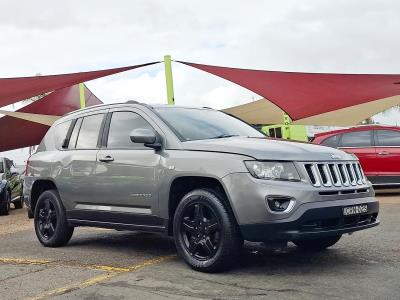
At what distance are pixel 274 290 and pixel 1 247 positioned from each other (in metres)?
4.59

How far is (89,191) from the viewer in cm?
642

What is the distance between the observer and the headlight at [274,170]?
4.86m

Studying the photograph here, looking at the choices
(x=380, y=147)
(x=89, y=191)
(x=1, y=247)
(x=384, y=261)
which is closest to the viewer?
(x=384, y=261)

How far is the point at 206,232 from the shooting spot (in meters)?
5.13

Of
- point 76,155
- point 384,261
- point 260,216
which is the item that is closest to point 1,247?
point 76,155

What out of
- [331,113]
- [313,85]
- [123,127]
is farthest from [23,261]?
[331,113]

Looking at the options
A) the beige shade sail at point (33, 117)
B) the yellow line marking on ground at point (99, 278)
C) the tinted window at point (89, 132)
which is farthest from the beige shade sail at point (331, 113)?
the yellow line marking on ground at point (99, 278)

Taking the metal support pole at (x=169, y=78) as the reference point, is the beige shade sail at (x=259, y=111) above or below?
below

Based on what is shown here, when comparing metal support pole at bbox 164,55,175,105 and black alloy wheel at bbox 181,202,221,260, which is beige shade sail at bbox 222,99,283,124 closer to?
metal support pole at bbox 164,55,175,105

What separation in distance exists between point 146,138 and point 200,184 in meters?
0.72

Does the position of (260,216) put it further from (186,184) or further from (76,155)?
(76,155)

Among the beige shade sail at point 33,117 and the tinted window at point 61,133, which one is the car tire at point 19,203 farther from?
the tinted window at point 61,133

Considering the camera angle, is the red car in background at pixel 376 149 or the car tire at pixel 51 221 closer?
the car tire at pixel 51 221

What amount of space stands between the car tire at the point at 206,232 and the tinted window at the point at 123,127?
1072mm
